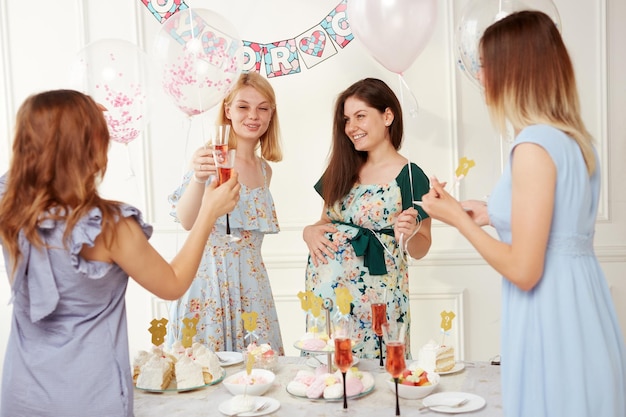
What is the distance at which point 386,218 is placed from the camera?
2721 mm

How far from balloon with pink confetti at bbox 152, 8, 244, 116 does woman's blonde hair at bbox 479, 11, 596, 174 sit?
1.22 m

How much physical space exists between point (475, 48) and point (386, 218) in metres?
0.74

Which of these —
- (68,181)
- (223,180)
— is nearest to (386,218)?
(223,180)

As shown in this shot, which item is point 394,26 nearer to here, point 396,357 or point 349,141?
point 349,141

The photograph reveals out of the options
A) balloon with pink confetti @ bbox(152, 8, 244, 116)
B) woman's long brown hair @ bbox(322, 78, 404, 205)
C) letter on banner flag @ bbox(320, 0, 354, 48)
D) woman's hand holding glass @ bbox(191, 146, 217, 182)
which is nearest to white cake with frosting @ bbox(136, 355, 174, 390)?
woman's hand holding glass @ bbox(191, 146, 217, 182)

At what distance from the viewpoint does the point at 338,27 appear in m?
3.59

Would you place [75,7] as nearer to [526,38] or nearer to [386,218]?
[386,218]

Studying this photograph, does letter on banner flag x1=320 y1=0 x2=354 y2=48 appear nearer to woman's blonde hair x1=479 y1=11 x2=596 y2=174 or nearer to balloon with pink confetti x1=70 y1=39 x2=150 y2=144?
balloon with pink confetti x1=70 y1=39 x2=150 y2=144

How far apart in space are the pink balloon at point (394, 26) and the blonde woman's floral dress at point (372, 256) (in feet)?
1.67

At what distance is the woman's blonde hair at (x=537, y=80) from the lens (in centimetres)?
150

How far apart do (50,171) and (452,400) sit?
3.84 ft

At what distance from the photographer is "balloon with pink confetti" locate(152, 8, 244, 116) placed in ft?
8.04

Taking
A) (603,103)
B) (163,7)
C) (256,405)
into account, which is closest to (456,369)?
(256,405)

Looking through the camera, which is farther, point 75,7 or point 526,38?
point 75,7
